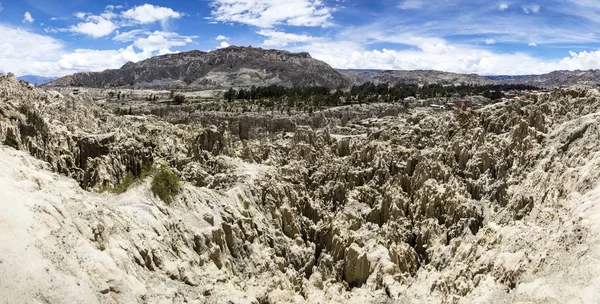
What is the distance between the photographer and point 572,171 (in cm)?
2697

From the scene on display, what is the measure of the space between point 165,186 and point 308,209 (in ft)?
48.8

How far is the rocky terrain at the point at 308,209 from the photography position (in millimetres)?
18516

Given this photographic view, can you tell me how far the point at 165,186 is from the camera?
2727 cm

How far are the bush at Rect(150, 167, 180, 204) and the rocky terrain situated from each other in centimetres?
54

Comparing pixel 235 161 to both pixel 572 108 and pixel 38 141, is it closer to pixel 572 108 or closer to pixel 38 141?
pixel 38 141

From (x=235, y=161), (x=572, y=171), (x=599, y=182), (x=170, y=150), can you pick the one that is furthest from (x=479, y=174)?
(x=170, y=150)

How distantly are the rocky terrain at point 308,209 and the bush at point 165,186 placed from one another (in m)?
0.54

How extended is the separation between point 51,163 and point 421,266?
2702cm

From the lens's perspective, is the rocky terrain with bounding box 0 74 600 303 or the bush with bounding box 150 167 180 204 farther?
the bush with bounding box 150 167 180 204

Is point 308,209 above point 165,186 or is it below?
below

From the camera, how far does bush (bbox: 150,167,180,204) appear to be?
87.9 ft

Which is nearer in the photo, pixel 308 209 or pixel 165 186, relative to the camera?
pixel 165 186

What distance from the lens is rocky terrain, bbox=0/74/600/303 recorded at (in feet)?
60.7

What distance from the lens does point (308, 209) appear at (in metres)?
38.6
